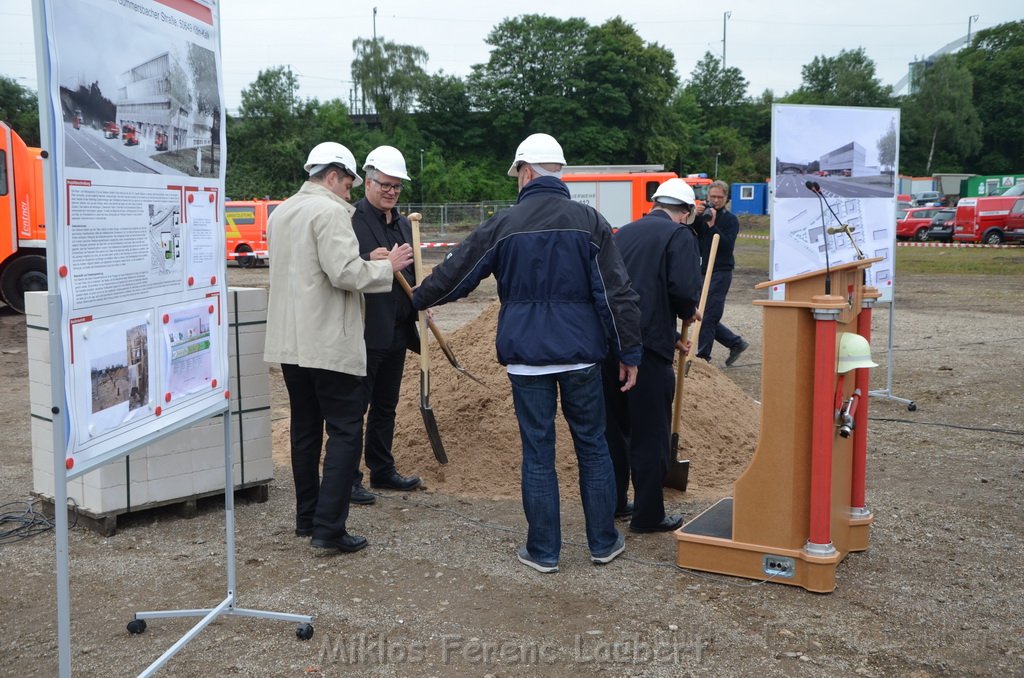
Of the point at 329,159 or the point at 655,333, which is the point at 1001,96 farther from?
the point at 329,159

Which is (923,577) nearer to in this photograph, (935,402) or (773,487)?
(773,487)

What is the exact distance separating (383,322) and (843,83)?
88924 millimetres

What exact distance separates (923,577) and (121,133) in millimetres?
3881

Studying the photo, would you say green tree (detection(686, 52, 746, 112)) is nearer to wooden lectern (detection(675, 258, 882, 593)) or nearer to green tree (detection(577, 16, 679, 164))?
green tree (detection(577, 16, 679, 164))

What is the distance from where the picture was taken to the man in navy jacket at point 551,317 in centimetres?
438

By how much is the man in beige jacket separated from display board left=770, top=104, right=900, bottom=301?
12.9 feet

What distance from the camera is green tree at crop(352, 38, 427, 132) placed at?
58.4 meters

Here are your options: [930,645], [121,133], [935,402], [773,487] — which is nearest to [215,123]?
[121,133]

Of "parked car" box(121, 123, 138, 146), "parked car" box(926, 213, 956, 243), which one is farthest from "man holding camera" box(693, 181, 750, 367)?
"parked car" box(926, 213, 956, 243)

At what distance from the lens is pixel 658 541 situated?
498 centimetres

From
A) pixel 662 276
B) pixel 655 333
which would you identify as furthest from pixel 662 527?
pixel 662 276

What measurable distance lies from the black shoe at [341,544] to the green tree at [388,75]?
5536 centimetres

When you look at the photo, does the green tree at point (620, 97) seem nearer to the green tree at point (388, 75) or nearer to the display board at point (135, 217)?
the green tree at point (388, 75)

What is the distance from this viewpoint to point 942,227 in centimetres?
3534
